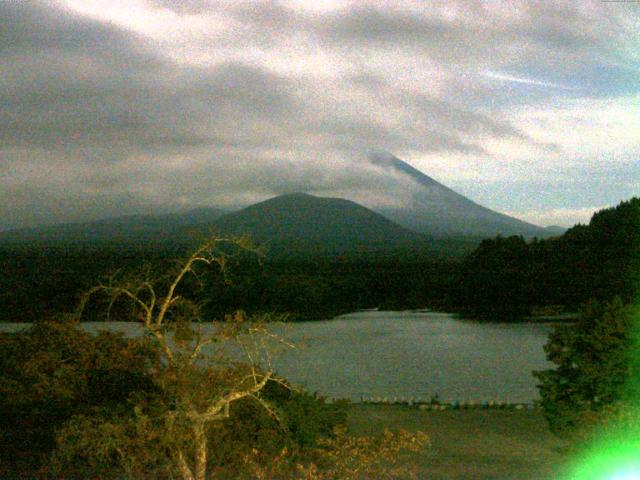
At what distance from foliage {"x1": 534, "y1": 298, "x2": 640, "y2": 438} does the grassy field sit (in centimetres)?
51

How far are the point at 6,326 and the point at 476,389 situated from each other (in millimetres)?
12349

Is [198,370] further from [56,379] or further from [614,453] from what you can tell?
[614,453]

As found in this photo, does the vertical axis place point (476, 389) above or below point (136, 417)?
→ below

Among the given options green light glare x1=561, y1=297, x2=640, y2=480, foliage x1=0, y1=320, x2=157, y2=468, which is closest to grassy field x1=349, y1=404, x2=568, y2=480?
green light glare x1=561, y1=297, x2=640, y2=480

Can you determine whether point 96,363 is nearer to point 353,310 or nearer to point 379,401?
point 379,401

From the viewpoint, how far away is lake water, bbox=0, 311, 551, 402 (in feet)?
55.1

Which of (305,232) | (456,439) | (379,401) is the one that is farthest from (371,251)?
(456,439)

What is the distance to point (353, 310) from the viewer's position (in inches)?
1261

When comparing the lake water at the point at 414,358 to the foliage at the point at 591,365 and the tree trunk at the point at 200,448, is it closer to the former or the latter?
the foliage at the point at 591,365

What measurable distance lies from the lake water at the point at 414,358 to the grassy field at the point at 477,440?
186cm

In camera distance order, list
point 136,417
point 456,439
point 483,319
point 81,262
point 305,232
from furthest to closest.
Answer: point 305,232, point 483,319, point 81,262, point 456,439, point 136,417

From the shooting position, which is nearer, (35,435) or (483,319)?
(35,435)

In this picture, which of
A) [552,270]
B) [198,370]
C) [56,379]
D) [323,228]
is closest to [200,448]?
[198,370]

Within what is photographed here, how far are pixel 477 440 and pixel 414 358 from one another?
457 inches
